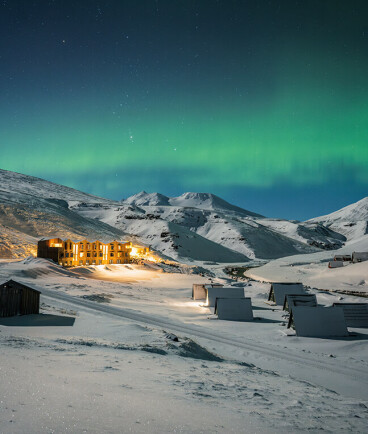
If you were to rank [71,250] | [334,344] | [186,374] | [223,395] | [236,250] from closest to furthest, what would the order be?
1. [223,395]
2. [186,374]
3. [334,344]
4. [71,250]
5. [236,250]

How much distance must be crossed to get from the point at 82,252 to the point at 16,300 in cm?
5937

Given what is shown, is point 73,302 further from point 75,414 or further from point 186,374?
point 75,414

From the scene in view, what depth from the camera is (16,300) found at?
2109 centimetres

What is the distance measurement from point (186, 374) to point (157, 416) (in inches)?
178

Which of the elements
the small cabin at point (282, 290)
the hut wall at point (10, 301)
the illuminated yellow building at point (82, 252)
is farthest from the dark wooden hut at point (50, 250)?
the hut wall at point (10, 301)

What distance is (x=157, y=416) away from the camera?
618 centimetres

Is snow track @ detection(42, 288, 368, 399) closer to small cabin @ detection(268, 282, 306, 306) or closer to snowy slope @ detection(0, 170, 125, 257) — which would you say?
small cabin @ detection(268, 282, 306, 306)

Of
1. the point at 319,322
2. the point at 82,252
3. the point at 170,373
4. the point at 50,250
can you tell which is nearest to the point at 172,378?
the point at 170,373

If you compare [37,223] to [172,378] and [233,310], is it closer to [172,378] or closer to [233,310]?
[233,310]

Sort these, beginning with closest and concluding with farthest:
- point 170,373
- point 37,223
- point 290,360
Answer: point 170,373
point 290,360
point 37,223

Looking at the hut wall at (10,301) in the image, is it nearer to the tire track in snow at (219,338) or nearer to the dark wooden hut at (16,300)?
the dark wooden hut at (16,300)

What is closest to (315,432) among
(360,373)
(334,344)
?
(360,373)

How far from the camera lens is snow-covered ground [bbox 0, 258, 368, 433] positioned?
5.97 metres

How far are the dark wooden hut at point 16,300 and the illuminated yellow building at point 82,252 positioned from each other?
2066 inches
